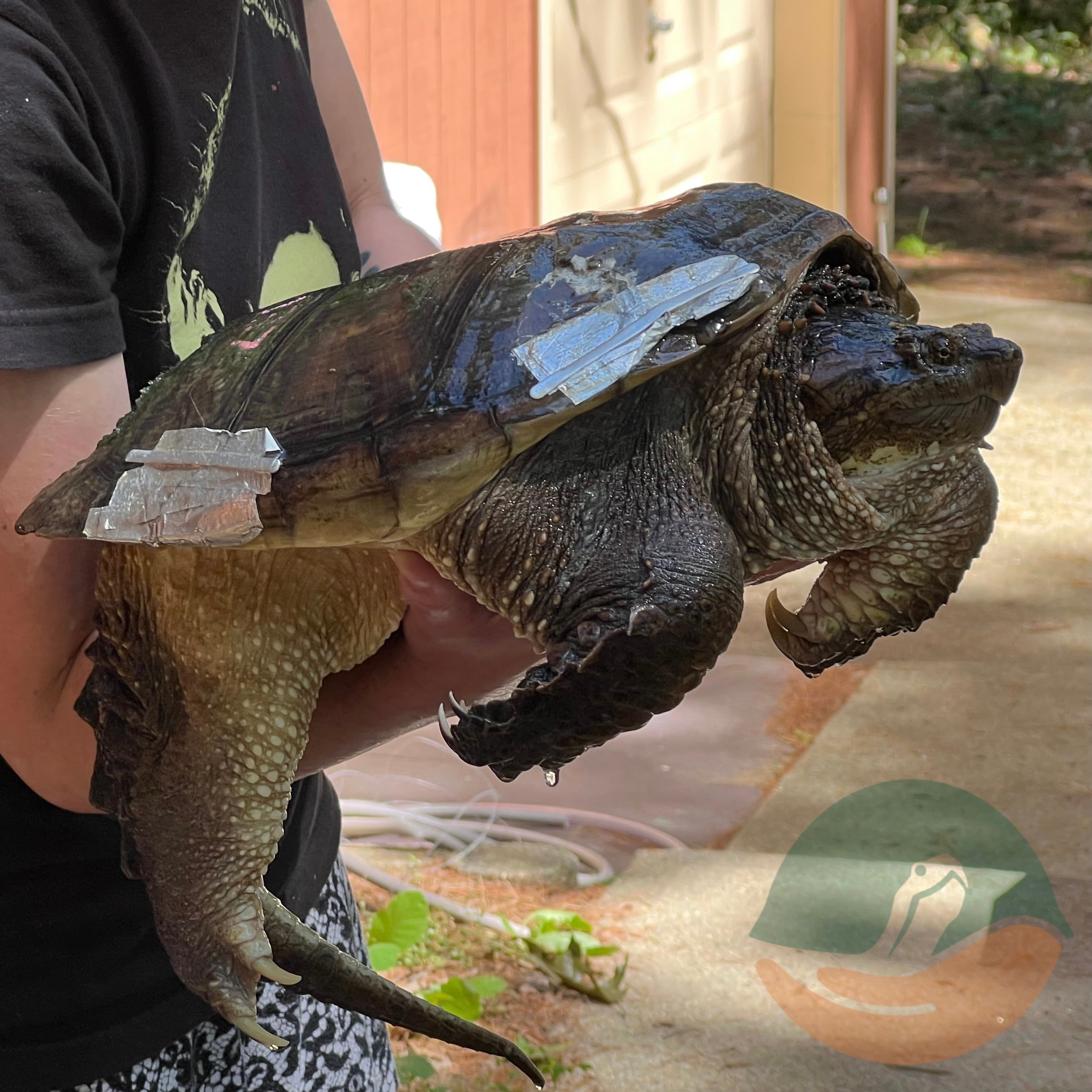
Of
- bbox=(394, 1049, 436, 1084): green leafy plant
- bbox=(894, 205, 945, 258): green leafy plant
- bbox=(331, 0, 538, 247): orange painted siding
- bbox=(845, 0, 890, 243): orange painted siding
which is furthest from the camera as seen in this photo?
bbox=(894, 205, 945, 258): green leafy plant

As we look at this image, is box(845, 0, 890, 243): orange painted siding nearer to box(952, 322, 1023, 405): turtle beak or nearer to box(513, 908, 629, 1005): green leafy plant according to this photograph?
box(513, 908, 629, 1005): green leafy plant

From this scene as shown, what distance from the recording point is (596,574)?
833 mm

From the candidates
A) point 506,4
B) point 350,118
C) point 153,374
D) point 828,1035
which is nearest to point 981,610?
point 828,1035

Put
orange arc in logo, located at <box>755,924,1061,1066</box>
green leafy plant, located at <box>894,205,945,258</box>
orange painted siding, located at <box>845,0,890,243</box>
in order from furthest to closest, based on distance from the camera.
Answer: green leafy plant, located at <box>894,205,945,258</box>
orange painted siding, located at <box>845,0,890,243</box>
orange arc in logo, located at <box>755,924,1061,1066</box>

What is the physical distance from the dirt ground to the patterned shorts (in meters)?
6.38

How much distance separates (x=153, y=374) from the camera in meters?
1.04

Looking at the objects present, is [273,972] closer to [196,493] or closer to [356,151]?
[196,493]

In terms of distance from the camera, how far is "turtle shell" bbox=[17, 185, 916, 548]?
2.72 ft

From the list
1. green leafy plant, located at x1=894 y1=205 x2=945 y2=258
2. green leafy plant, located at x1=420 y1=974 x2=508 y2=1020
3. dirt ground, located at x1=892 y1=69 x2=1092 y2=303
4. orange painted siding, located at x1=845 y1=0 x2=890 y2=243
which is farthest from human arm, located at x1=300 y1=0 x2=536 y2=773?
green leafy plant, located at x1=894 y1=205 x2=945 y2=258

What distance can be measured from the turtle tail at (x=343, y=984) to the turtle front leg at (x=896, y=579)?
37 cm

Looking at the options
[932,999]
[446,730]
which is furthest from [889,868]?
[446,730]

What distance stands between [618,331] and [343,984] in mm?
504

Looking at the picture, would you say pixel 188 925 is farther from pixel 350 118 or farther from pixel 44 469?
pixel 350 118

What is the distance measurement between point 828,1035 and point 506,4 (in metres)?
3.35
